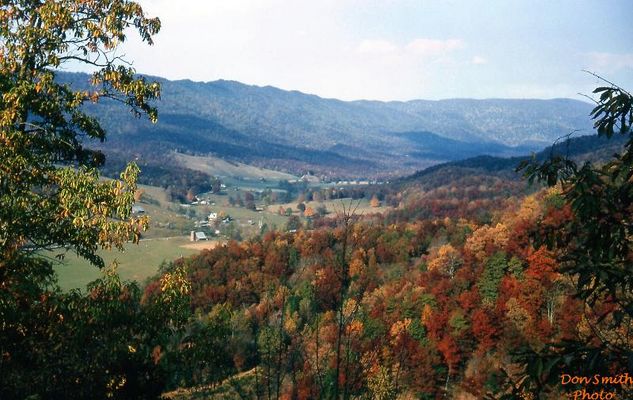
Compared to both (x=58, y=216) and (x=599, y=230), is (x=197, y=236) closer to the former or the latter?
(x=58, y=216)

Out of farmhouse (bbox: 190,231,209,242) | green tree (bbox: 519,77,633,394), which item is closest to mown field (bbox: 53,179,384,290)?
farmhouse (bbox: 190,231,209,242)

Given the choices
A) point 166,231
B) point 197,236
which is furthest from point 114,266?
point 166,231

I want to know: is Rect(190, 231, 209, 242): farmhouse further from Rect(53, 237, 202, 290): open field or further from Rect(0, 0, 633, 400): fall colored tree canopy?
Rect(0, 0, 633, 400): fall colored tree canopy

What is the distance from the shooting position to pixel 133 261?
266 ft

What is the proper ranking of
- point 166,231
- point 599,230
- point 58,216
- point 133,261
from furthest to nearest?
point 166,231
point 133,261
point 58,216
point 599,230

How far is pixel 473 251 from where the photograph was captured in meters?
46.3

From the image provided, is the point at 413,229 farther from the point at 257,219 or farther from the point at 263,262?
the point at 257,219

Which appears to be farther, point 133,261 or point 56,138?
point 133,261

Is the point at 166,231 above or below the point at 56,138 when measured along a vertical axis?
below

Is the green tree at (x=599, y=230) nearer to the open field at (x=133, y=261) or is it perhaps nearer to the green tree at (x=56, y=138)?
the green tree at (x=56, y=138)

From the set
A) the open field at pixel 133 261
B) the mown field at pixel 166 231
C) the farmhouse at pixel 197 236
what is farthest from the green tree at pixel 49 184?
the farmhouse at pixel 197 236

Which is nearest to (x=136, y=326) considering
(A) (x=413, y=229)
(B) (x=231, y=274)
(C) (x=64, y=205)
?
(C) (x=64, y=205)

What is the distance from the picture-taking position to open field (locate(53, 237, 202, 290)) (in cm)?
6656

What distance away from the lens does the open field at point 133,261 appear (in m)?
66.6
